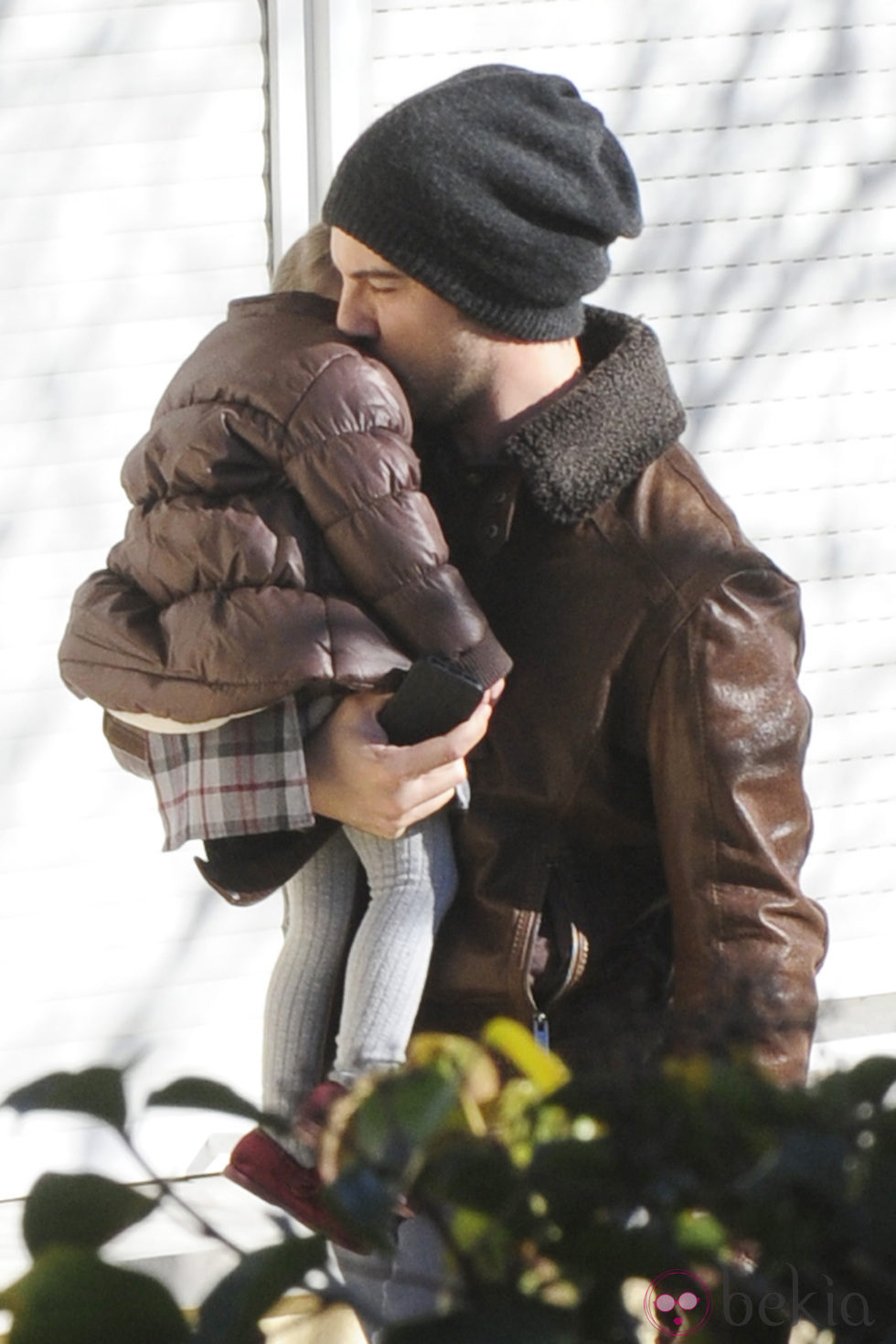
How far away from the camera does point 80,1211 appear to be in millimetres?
697

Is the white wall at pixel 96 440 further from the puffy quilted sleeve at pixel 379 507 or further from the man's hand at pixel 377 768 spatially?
the puffy quilted sleeve at pixel 379 507

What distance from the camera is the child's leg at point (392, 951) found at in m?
2.01

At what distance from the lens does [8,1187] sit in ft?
11.3

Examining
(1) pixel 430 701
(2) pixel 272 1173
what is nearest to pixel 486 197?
(1) pixel 430 701

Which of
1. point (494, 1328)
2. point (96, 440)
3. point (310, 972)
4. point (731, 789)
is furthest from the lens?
point (96, 440)

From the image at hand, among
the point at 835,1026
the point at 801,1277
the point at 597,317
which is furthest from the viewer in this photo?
the point at 835,1026

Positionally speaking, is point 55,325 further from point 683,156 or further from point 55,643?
point 683,156

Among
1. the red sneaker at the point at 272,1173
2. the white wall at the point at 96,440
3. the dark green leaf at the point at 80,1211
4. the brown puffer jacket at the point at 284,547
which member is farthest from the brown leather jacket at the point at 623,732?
the white wall at the point at 96,440

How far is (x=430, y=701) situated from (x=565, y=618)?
17cm

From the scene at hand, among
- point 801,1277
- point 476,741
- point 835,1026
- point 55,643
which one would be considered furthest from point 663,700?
point 835,1026

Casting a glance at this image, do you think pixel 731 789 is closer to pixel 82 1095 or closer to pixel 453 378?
pixel 453 378

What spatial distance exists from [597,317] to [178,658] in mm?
633
